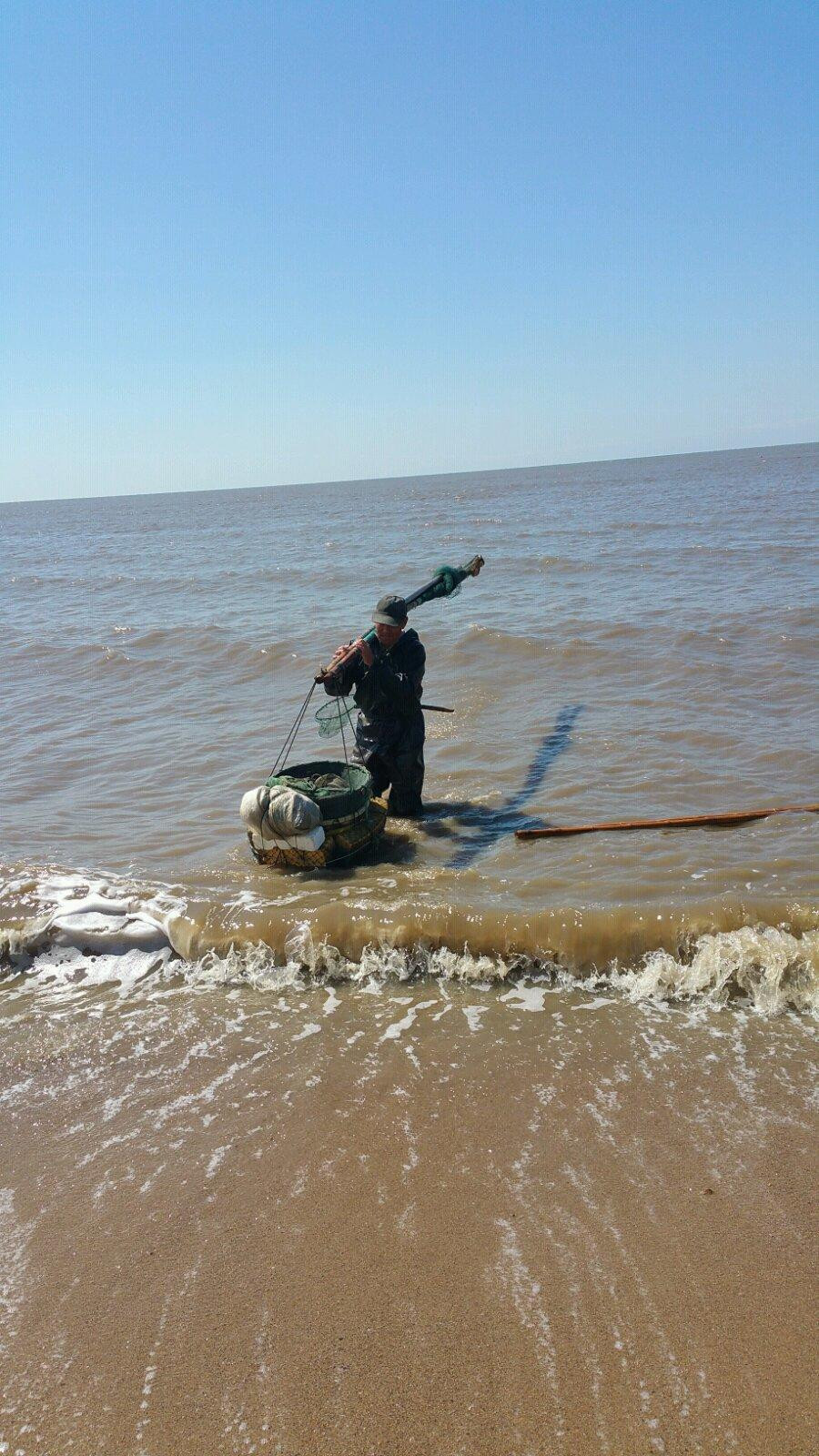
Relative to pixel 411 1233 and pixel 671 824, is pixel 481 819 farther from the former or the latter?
pixel 411 1233

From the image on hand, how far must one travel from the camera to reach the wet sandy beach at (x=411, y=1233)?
8.22ft

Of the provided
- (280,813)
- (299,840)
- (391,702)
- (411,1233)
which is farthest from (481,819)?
(411,1233)

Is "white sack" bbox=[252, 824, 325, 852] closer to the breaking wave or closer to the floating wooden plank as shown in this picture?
the breaking wave

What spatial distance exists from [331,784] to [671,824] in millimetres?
2365

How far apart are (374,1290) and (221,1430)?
57 cm

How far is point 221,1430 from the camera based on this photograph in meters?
2.48

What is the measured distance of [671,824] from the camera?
6453mm

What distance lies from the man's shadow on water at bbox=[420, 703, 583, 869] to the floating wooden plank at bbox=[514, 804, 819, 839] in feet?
0.98

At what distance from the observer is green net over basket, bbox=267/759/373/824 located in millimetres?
5930

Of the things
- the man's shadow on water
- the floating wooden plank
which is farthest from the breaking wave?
the floating wooden plank

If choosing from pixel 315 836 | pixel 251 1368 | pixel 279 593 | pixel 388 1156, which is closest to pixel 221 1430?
pixel 251 1368

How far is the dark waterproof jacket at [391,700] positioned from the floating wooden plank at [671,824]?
110cm

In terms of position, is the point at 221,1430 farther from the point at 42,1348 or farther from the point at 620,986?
the point at 620,986

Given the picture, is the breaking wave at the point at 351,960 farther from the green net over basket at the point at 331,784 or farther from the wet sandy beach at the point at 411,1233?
the green net over basket at the point at 331,784
